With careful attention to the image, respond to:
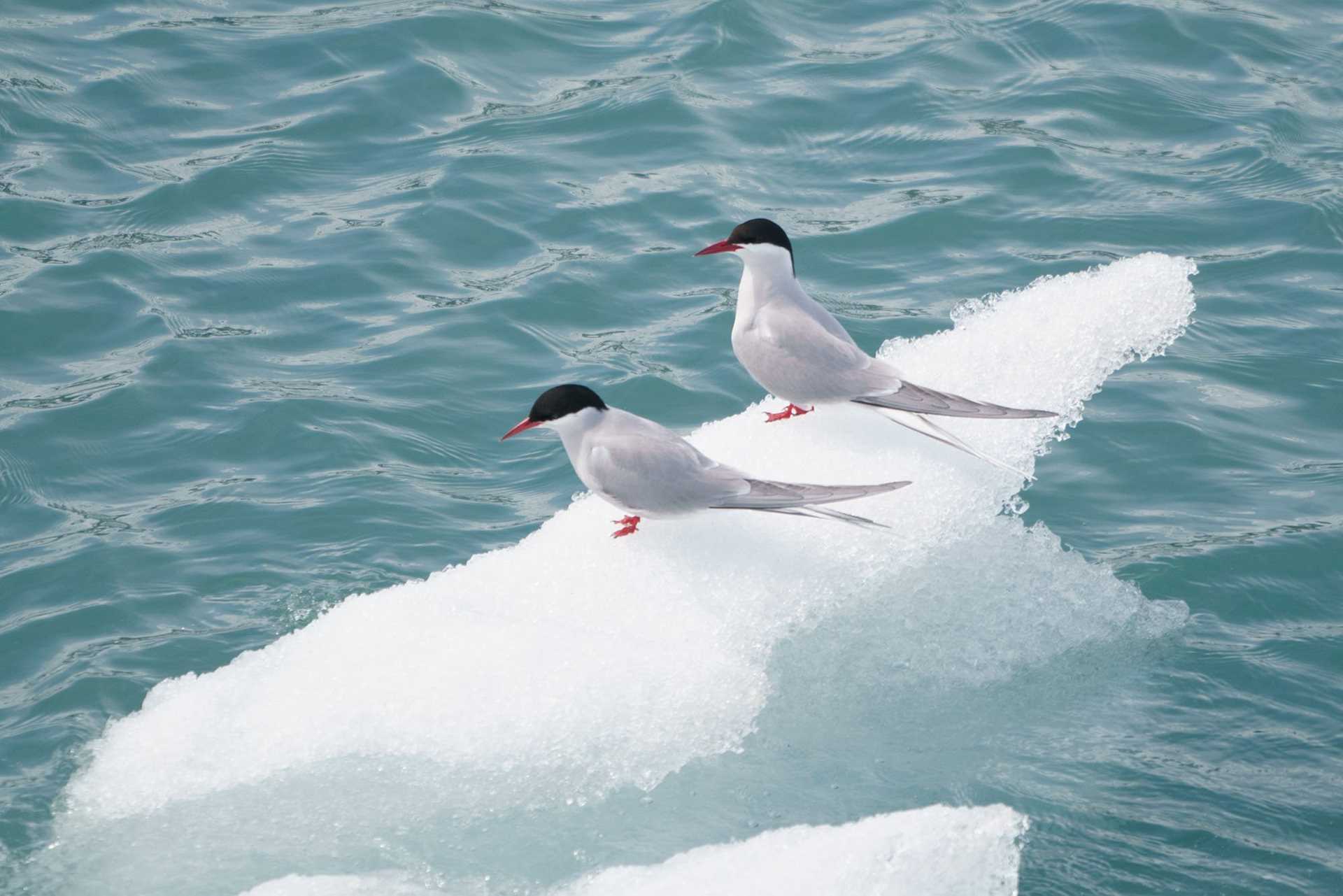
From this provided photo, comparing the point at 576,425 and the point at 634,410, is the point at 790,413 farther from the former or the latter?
the point at 634,410

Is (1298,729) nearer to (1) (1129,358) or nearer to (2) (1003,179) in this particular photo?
(1) (1129,358)

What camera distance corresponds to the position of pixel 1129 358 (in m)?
5.75

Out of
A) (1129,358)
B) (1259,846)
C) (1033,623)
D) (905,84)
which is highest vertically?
(905,84)

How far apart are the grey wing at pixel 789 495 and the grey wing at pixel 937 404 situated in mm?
449

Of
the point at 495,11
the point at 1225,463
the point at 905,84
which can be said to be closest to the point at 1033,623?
the point at 1225,463

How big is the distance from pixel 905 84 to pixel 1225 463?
12.1 feet

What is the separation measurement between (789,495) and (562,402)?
31.4 inches

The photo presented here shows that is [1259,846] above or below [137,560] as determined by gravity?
below

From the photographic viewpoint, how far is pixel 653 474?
14.6 feet

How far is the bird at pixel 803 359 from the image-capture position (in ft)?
15.8

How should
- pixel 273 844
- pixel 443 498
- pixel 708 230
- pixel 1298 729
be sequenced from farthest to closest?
pixel 708 230
pixel 443 498
pixel 1298 729
pixel 273 844

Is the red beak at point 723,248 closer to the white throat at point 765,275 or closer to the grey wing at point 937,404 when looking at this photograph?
the white throat at point 765,275

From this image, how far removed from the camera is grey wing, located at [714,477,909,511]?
169 inches

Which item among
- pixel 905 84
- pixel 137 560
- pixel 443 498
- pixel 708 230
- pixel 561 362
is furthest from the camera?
pixel 905 84
